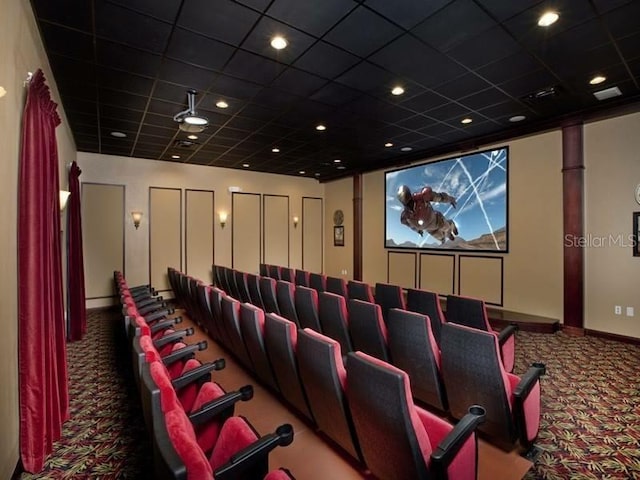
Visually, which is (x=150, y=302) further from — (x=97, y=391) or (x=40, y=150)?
(x=40, y=150)

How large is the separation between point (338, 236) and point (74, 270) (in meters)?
6.72

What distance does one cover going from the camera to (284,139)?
6.47 m

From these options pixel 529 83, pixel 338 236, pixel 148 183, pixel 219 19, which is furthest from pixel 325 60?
pixel 338 236

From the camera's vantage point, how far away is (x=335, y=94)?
448 cm

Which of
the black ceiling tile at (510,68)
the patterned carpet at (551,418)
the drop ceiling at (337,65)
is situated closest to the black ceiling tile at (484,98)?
the drop ceiling at (337,65)

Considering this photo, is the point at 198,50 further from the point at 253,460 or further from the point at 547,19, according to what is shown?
the point at 253,460

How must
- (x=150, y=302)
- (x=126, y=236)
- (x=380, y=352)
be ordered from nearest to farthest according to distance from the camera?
(x=380, y=352) → (x=150, y=302) → (x=126, y=236)

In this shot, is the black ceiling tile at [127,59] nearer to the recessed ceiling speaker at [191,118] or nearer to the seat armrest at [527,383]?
the recessed ceiling speaker at [191,118]

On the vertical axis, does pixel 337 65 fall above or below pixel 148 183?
above

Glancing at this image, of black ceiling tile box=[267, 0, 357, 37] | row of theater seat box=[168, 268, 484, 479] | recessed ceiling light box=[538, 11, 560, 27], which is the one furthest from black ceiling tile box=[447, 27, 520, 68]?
row of theater seat box=[168, 268, 484, 479]

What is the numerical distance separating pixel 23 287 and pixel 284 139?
16.6ft

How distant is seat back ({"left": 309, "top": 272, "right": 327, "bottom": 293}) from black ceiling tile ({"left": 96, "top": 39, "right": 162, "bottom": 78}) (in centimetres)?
364

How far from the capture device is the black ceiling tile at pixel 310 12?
2750mm

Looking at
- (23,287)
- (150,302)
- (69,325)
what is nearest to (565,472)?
(23,287)
